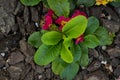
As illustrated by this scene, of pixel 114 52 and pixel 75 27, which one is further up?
pixel 75 27

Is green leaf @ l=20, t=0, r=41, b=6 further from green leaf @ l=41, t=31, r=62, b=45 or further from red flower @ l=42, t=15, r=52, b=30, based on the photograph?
green leaf @ l=41, t=31, r=62, b=45

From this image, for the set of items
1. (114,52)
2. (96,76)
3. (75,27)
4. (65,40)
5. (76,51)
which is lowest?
(96,76)

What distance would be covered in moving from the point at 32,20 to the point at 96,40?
57 cm

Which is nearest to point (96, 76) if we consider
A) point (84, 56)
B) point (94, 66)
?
point (94, 66)

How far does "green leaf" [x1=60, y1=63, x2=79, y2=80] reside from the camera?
7.73ft

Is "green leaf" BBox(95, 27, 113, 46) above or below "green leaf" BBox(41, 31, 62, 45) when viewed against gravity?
below

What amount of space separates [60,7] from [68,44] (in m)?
0.30

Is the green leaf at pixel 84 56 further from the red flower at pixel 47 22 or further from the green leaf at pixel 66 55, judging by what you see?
the red flower at pixel 47 22

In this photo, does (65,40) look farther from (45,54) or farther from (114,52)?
(114,52)

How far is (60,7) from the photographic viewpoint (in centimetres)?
232

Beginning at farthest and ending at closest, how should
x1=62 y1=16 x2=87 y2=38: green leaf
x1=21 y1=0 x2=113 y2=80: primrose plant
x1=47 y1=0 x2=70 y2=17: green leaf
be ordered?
1. x1=47 y1=0 x2=70 y2=17: green leaf
2. x1=21 y1=0 x2=113 y2=80: primrose plant
3. x1=62 y1=16 x2=87 y2=38: green leaf

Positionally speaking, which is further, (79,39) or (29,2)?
(29,2)

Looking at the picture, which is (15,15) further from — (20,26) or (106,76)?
(106,76)

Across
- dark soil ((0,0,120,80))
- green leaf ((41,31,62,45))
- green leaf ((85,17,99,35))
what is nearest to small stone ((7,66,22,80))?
dark soil ((0,0,120,80))
